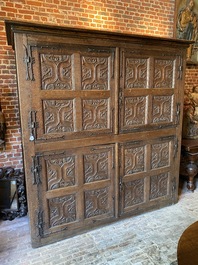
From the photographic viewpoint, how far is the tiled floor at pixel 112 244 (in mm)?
2059

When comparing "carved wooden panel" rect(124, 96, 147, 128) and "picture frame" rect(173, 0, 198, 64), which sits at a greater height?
"picture frame" rect(173, 0, 198, 64)

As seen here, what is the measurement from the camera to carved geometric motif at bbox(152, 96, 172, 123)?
2607mm

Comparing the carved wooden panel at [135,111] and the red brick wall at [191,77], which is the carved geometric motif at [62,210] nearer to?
the carved wooden panel at [135,111]

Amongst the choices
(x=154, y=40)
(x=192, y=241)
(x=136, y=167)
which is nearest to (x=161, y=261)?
(x=192, y=241)

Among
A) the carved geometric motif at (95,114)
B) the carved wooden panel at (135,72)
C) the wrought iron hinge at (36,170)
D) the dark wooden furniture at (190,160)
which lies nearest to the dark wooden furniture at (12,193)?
the wrought iron hinge at (36,170)

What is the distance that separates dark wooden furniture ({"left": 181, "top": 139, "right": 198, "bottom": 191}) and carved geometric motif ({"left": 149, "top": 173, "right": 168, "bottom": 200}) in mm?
660

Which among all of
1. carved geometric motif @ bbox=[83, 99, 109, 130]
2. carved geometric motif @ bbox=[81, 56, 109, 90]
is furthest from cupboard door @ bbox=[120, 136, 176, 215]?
carved geometric motif @ bbox=[81, 56, 109, 90]

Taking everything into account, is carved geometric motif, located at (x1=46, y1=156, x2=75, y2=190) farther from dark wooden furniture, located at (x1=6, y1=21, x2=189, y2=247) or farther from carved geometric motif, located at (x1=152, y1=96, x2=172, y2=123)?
carved geometric motif, located at (x1=152, y1=96, x2=172, y2=123)

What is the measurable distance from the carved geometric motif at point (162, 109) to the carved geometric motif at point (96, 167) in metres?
0.82

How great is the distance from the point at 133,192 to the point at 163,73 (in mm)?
1550

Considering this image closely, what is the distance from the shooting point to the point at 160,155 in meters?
2.79

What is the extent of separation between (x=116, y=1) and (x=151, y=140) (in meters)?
2.26

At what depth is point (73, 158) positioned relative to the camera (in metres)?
2.26

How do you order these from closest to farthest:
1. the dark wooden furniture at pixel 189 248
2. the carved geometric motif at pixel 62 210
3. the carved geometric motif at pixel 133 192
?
1. the dark wooden furniture at pixel 189 248
2. the carved geometric motif at pixel 62 210
3. the carved geometric motif at pixel 133 192
